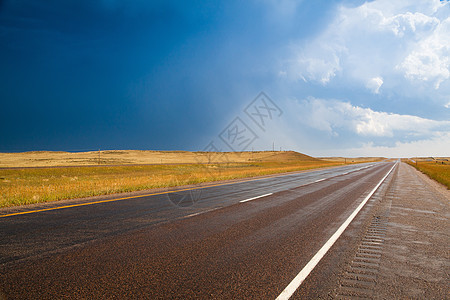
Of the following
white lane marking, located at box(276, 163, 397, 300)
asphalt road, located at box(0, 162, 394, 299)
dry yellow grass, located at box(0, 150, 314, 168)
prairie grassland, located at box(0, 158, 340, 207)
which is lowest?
white lane marking, located at box(276, 163, 397, 300)

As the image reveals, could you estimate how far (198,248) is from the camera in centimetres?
458

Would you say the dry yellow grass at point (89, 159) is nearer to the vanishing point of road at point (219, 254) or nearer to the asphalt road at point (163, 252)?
the asphalt road at point (163, 252)

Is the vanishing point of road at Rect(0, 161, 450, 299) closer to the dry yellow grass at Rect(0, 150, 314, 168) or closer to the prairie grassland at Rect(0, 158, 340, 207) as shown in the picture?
the prairie grassland at Rect(0, 158, 340, 207)

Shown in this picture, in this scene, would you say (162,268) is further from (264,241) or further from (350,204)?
(350,204)

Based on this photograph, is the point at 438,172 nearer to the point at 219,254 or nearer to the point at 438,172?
the point at 438,172

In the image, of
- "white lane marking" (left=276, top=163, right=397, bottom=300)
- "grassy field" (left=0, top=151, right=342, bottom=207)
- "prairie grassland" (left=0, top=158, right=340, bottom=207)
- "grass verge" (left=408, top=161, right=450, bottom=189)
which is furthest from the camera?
"grass verge" (left=408, top=161, right=450, bottom=189)

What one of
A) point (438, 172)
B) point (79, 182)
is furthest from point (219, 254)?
point (438, 172)

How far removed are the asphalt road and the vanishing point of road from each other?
0.02 metres

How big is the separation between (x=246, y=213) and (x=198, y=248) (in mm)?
3233

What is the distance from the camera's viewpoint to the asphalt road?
10.4 feet

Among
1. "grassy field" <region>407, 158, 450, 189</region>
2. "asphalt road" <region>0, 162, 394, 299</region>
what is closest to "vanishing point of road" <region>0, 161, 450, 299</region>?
"asphalt road" <region>0, 162, 394, 299</region>

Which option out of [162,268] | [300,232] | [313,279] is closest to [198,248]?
[162,268]

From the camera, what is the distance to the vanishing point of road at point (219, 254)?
319cm

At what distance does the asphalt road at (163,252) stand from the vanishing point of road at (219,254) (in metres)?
0.02
